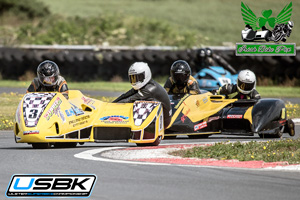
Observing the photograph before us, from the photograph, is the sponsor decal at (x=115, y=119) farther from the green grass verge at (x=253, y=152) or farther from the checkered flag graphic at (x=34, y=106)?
the green grass verge at (x=253, y=152)

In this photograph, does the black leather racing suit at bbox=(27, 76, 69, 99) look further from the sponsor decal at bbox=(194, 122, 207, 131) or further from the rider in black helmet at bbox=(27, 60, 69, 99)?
the sponsor decal at bbox=(194, 122, 207, 131)

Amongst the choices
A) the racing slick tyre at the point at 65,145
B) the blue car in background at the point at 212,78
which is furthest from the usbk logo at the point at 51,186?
the blue car in background at the point at 212,78

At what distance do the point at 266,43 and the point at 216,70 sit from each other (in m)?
7.25

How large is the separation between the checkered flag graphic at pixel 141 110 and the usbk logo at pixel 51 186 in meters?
3.38

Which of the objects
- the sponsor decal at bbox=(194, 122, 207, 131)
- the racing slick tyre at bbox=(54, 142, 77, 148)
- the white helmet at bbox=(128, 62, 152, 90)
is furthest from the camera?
the sponsor decal at bbox=(194, 122, 207, 131)

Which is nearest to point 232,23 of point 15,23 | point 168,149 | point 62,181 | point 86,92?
point 15,23

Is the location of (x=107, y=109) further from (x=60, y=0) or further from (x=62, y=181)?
(x=60, y=0)

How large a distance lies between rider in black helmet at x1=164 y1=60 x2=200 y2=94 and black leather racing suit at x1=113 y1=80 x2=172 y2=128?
1855 mm

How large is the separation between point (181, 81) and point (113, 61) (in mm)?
15569

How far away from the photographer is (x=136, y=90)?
12.7 m

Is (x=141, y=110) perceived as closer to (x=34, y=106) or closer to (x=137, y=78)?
(x=137, y=78)

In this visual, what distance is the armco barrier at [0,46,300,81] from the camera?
28.3 m

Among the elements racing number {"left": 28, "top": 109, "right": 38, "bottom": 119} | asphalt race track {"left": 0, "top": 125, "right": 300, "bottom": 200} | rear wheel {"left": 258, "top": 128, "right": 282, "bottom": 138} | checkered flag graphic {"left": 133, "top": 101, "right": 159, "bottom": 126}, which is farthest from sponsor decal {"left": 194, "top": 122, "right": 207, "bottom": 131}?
asphalt race track {"left": 0, "top": 125, "right": 300, "bottom": 200}

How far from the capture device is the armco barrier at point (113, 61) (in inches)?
1116
